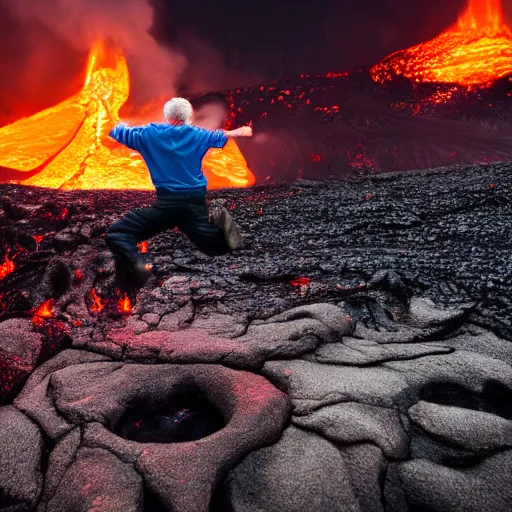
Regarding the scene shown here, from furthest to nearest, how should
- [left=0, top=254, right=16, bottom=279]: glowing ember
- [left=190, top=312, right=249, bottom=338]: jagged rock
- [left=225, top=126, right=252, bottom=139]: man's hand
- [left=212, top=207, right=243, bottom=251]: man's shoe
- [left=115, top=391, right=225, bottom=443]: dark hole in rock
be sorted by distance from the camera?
[left=0, top=254, right=16, bottom=279]: glowing ember, [left=212, top=207, right=243, bottom=251]: man's shoe, [left=225, top=126, right=252, bottom=139]: man's hand, [left=190, top=312, right=249, bottom=338]: jagged rock, [left=115, top=391, right=225, bottom=443]: dark hole in rock

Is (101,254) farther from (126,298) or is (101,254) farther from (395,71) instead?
(395,71)

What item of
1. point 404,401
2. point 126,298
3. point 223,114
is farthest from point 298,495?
point 223,114

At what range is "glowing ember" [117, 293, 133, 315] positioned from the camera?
7.57 feet

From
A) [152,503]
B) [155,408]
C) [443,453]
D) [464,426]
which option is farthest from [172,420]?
[464,426]

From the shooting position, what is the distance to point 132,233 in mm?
2318

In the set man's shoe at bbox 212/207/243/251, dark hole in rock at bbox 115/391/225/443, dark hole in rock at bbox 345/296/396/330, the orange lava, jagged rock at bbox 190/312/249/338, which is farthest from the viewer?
the orange lava

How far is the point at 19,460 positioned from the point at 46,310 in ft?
Result: 3.87

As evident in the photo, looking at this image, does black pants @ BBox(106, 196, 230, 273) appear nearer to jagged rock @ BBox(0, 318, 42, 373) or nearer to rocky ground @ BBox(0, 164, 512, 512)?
rocky ground @ BBox(0, 164, 512, 512)

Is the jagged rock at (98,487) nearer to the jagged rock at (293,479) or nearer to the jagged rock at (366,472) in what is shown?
the jagged rock at (293,479)

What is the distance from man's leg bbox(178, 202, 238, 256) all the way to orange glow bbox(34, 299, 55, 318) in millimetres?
976

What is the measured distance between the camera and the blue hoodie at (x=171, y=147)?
7.09 feet

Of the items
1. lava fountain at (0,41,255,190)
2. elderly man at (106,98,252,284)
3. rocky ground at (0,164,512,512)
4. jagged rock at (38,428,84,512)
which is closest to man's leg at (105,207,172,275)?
elderly man at (106,98,252,284)

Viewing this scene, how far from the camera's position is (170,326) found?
83.3 inches

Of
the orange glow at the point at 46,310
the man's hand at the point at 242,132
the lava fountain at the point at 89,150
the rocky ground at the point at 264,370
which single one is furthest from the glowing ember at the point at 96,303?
the lava fountain at the point at 89,150
